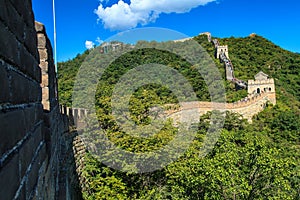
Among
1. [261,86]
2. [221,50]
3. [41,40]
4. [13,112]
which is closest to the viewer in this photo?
[13,112]

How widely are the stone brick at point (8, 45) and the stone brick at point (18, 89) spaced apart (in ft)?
0.19

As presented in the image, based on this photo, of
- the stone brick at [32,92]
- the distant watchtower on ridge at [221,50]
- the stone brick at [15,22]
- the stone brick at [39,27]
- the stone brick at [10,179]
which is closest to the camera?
the stone brick at [10,179]

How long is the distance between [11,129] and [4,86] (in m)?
0.14

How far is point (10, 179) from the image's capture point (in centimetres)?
88

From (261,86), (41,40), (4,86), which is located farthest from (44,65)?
(261,86)

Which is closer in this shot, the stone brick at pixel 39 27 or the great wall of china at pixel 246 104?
the stone brick at pixel 39 27

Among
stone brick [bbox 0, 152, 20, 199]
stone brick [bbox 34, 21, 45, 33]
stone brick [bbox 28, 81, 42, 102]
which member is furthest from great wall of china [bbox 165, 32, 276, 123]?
stone brick [bbox 0, 152, 20, 199]

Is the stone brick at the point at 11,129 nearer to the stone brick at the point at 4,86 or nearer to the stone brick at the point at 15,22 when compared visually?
the stone brick at the point at 4,86

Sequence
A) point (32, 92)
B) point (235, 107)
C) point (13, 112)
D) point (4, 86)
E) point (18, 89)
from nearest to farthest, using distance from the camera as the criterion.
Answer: point (4, 86) → point (13, 112) → point (18, 89) → point (32, 92) → point (235, 107)

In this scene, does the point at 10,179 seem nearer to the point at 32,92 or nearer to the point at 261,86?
the point at 32,92

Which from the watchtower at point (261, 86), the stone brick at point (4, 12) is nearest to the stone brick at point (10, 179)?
the stone brick at point (4, 12)

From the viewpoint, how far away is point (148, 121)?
31.7 feet

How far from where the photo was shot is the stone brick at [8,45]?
87 cm

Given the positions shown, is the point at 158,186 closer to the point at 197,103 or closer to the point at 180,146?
the point at 180,146
